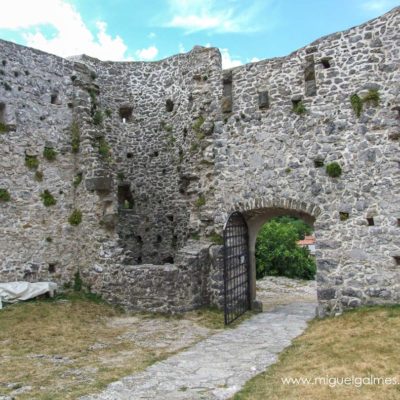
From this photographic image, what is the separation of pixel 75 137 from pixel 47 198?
193cm

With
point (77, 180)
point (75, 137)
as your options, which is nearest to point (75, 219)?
point (77, 180)

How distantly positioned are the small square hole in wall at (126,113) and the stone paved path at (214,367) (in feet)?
25.9

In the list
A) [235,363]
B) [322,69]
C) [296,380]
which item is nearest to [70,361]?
[235,363]

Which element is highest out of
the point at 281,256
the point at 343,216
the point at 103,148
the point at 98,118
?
the point at 98,118

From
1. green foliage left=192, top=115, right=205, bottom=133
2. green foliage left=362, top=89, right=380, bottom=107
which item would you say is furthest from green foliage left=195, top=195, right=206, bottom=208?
green foliage left=362, top=89, right=380, bottom=107

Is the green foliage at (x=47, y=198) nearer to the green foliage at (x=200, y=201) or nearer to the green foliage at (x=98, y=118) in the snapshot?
the green foliage at (x=98, y=118)

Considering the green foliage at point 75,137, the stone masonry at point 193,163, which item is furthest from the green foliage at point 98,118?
the green foliage at point 75,137

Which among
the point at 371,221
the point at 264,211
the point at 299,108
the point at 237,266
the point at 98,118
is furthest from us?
the point at 98,118

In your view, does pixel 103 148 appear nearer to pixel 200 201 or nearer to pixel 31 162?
pixel 31 162

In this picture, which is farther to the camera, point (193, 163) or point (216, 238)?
point (193, 163)

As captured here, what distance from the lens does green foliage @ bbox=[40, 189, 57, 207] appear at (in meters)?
11.7

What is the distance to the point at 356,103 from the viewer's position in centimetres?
956

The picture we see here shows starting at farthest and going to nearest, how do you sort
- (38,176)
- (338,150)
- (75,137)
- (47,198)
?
(75,137) < (47,198) < (38,176) < (338,150)

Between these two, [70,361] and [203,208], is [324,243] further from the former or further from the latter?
[70,361]
